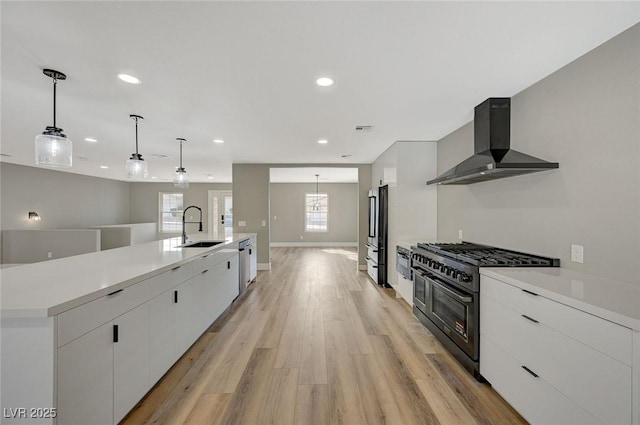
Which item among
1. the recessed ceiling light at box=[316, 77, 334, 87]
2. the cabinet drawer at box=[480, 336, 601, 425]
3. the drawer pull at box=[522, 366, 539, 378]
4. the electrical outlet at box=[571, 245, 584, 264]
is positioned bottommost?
the cabinet drawer at box=[480, 336, 601, 425]

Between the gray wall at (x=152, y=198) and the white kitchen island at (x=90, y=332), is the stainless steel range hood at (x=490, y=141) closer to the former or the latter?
the white kitchen island at (x=90, y=332)

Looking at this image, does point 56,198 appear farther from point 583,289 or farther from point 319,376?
point 583,289

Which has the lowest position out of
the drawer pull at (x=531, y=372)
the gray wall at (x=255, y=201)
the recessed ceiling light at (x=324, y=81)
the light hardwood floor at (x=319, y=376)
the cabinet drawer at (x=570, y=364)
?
the light hardwood floor at (x=319, y=376)

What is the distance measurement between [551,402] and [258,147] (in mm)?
4601

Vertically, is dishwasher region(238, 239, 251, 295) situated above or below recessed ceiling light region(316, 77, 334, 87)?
below

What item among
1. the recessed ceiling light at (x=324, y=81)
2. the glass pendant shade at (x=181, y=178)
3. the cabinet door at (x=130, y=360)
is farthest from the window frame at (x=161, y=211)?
the recessed ceiling light at (x=324, y=81)

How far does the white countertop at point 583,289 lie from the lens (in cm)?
124

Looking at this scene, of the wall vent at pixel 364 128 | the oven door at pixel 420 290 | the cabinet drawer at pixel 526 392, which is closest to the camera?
the cabinet drawer at pixel 526 392

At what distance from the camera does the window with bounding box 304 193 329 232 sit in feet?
35.5

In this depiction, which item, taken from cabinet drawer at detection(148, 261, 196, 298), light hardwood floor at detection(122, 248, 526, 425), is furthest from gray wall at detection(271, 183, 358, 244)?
cabinet drawer at detection(148, 261, 196, 298)

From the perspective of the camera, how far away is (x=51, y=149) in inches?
85.6

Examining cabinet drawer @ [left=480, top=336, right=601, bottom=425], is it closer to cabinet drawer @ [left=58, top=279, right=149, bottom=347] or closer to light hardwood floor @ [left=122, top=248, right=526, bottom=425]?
light hardwood floor @ [left=122, top=248, right=526, bottom=425]

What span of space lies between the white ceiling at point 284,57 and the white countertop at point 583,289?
1.52 meters

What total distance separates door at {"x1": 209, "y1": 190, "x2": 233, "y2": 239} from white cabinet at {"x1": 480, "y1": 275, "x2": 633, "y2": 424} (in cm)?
990
